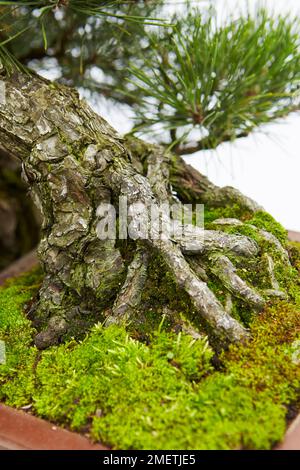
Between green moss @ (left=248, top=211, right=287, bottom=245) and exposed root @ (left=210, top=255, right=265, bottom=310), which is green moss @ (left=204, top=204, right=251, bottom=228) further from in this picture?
exposed root @ (left=210, top=255, right=265, bottom=310)

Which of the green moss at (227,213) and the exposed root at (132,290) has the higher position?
the green moss at (227,213)

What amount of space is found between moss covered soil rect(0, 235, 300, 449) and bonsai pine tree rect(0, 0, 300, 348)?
5 centimetres

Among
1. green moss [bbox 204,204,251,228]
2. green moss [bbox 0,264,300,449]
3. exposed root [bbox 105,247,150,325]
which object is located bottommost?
green moss [bbox 0,264,300,449]

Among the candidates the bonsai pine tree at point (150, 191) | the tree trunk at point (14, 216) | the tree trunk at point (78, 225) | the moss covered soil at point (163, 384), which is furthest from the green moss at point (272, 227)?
the tree trunk at point (14, 216)

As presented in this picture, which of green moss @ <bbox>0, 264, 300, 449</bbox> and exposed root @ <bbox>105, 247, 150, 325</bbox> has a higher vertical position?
exposed root @ <bbox>105, 247, 150, 325</bbox>

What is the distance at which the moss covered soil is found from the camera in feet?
3.44

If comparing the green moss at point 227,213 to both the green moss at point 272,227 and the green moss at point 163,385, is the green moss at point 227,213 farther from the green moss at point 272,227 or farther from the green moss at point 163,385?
the green moss at point 163,385

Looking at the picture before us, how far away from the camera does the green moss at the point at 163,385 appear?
3.44ft

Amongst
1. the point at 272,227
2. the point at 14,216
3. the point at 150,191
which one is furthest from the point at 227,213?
the point at 14,216

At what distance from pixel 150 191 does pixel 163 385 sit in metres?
0.51

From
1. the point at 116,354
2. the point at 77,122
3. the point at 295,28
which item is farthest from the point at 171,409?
the point at 295,28

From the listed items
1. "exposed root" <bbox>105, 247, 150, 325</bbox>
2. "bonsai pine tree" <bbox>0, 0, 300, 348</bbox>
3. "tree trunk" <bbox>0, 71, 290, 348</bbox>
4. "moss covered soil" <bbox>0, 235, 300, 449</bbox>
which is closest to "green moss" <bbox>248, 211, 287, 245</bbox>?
"bonsai pine tree" <bbox>0, 0, 300, 348</bbox>

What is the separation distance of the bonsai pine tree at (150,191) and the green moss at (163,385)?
54 millimetres
